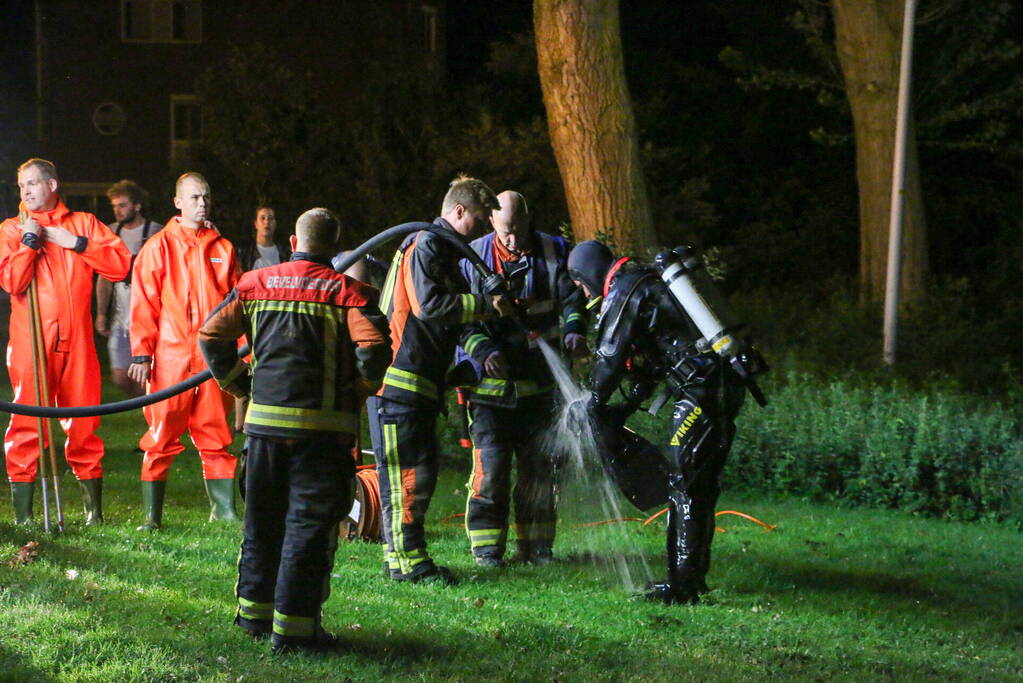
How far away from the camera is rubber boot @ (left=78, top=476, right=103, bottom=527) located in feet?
28.1

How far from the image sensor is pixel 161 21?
3575cm

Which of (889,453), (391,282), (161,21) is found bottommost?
(889,453)

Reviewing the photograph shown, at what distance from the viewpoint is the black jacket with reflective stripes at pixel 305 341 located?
220 inches

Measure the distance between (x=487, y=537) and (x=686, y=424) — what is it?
154cm

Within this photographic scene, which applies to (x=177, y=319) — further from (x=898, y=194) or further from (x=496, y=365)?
(x=898, y=194)

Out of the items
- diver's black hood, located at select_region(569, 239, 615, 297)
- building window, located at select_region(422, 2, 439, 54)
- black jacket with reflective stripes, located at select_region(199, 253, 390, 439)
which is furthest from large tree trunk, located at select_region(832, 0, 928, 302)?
building window, located at select_region(422, 2, 439, 54)

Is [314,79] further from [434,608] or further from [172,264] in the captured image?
[434,608]

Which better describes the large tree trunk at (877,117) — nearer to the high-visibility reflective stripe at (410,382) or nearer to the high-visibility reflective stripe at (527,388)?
the high-visibility reflective stripe at (527,388)

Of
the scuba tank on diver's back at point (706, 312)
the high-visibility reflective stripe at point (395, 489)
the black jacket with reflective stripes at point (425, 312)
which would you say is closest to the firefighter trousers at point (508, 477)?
the black jacket with reflective stripes at point (425, 312)

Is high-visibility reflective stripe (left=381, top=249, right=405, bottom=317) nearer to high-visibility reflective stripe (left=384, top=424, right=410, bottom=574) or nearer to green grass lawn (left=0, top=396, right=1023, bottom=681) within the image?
high-visibility reflective stripe (left=384, top=424, right=410, bottom=574)

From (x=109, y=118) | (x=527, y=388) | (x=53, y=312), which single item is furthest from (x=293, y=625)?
(x=109, y=118)

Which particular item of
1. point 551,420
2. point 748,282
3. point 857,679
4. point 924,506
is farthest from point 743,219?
point 857,679

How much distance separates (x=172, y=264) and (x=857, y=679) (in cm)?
481

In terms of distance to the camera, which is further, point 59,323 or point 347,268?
point 59,323
